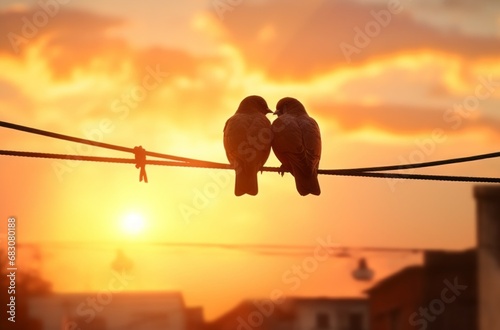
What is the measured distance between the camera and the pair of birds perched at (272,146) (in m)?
14.0

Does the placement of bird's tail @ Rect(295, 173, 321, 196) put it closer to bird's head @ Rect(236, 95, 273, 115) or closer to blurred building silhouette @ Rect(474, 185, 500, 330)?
bird's head @ Rect(236, 95, 273, 115)

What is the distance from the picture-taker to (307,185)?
14109 mm

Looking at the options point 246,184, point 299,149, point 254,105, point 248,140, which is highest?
point 254,105

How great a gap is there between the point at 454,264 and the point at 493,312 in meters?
6.44

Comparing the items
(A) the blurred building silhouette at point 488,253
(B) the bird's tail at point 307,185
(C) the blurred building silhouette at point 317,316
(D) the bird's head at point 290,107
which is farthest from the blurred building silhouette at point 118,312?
(B) the bird's tail at point 307,185

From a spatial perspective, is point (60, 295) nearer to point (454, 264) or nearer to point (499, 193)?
point (454, 264)

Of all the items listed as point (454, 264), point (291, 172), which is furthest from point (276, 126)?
point (454, 264)

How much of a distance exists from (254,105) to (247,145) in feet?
5.50

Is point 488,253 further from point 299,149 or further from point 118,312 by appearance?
point 118,312

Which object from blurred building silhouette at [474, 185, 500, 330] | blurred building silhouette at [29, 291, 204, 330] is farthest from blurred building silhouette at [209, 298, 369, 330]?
blurred building silhouette at [474, 185, 500, 330]

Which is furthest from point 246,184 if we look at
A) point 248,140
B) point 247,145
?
point 248,140

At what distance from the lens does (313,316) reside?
59406mm

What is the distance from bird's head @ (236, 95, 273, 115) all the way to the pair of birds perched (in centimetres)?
18

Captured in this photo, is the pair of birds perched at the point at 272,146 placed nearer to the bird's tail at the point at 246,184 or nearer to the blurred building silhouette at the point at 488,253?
the bird's tail at the point at 246,184
